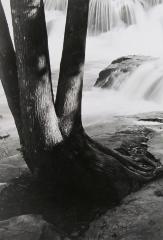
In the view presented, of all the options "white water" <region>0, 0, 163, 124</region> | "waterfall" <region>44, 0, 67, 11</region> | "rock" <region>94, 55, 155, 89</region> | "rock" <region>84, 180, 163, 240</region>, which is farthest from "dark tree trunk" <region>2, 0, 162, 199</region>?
"waterfall" <region>44, 0, 67, 11</region>

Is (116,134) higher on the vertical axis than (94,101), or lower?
higher

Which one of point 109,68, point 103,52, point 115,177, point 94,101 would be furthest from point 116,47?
point 115,177

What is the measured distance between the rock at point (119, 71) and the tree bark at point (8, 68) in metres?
8.83

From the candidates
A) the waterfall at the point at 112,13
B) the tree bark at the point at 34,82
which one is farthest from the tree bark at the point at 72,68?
the waterfall at the point at 112,13

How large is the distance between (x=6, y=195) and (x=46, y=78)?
1.50 m

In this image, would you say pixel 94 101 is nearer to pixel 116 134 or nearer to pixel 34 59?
pixel 116 134

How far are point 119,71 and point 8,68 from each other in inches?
362

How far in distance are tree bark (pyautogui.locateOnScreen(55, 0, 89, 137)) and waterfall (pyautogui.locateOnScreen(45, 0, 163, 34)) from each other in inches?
632

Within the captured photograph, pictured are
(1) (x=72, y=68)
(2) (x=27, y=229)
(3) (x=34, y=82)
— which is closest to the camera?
(2) (x=27, y=229)

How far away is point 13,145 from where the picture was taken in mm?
8156

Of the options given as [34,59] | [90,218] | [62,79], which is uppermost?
[34,59]

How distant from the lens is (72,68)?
477 cm

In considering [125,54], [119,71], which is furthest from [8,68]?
[125,54]

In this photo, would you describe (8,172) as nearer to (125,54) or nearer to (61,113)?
(61,113)
